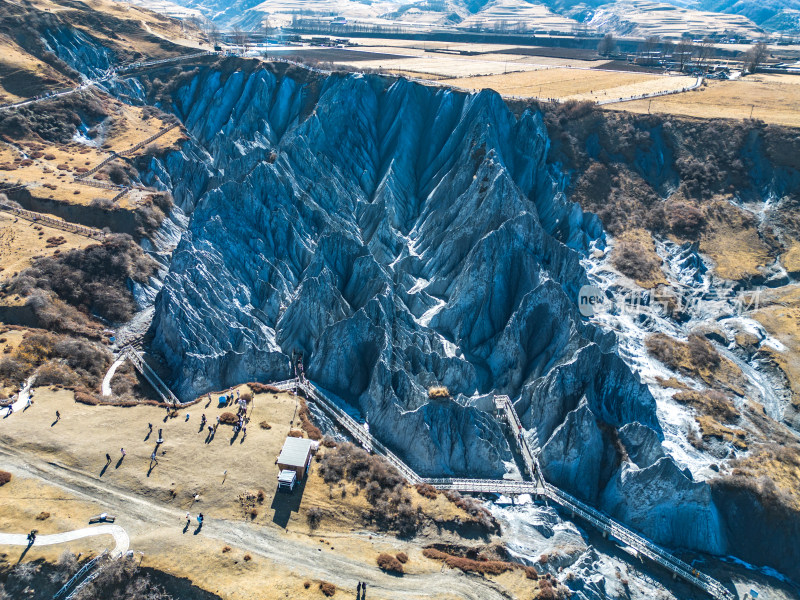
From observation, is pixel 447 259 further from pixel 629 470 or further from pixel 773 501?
pixel 773 501

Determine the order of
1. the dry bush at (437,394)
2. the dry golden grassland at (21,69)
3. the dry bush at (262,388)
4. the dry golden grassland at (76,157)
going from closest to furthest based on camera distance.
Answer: the dry bush at (437,394) < the dry bush at (262,388) < the dry golden grassland at (76,157) < the dry golden grassland at (21,69)

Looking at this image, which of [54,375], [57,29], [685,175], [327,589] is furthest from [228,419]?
[57,29]

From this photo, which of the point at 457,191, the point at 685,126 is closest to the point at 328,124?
the point at 457,191

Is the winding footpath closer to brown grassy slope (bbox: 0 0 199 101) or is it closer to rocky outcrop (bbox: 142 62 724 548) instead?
rocky outcrop (bbox: 142 62 724 548)

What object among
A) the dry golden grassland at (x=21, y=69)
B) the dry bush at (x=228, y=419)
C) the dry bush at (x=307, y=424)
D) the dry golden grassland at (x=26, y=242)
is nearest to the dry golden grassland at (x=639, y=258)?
the dry bush at (x=307, y=424)

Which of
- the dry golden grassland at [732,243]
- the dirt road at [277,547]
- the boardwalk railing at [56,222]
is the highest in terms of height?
the dry golden grassland at [732,243]

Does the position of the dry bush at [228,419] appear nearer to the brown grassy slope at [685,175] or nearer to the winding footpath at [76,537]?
the winding footpath at [76,537]
